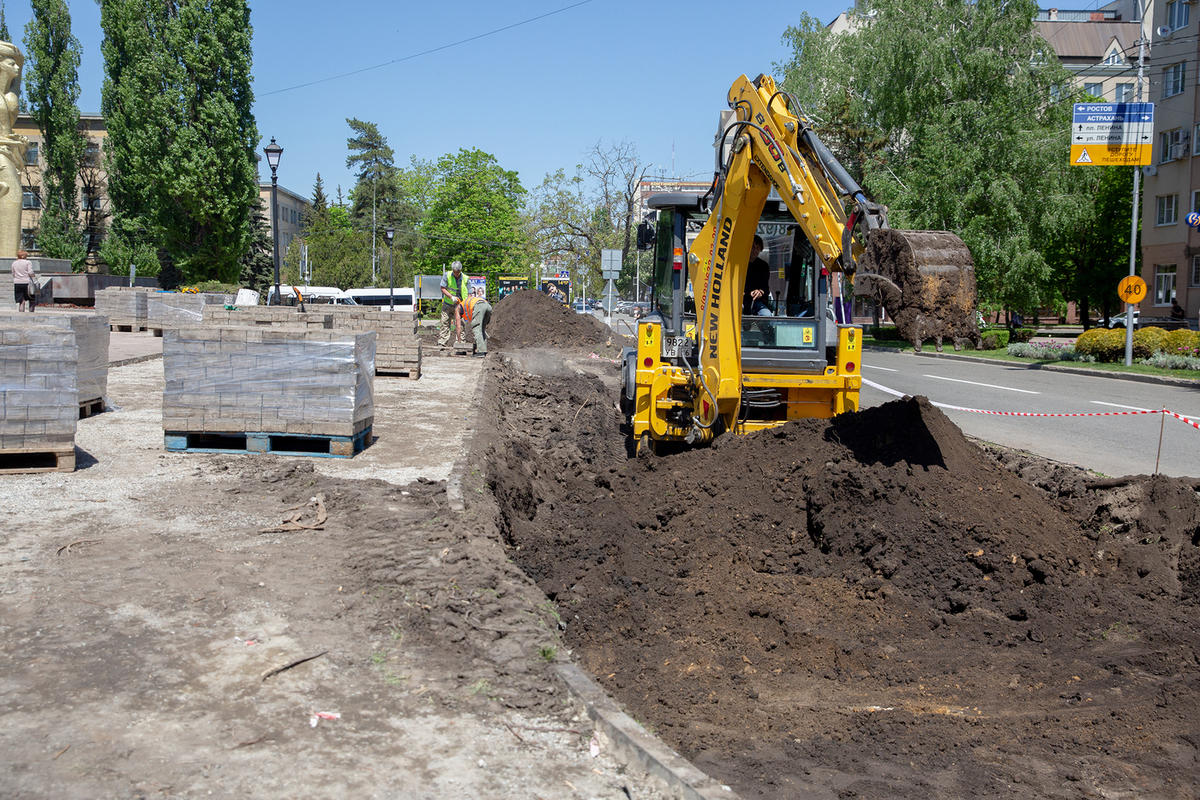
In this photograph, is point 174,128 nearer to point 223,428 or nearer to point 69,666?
point 223,428

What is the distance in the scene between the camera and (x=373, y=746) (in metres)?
3.67

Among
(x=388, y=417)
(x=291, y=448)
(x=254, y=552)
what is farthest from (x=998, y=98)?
(x=254, y=552)

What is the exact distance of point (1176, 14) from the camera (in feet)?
139

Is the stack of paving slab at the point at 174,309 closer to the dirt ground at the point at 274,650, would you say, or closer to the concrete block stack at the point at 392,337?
the concrete block stack at the point at 392,337

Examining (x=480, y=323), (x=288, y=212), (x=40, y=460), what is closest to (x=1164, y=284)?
(x=480, y=323)

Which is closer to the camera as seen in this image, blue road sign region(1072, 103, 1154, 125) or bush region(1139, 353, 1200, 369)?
bush region(1139, 353, 1200, 369)

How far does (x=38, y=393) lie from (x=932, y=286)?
1084 inches

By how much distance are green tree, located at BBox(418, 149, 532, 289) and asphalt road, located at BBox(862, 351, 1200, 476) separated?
52.9m

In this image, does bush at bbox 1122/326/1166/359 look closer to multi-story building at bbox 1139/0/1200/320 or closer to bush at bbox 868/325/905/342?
multi-story building at bbox 1139/0/1200/320

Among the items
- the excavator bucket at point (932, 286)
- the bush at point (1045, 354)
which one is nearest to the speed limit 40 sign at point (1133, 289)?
the bush at point (1045, 354)

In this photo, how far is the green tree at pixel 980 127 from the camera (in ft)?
122

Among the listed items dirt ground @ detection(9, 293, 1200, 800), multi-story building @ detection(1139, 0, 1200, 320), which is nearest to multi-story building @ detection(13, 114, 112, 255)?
multi-story building @ detection(1139, 0, 1200, 320)

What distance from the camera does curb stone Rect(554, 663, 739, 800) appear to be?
334cm

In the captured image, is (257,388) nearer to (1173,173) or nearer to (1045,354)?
(1045,354)
